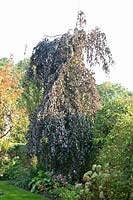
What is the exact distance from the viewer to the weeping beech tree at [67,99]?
11820 millimetres

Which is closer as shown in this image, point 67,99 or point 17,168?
point 67,99

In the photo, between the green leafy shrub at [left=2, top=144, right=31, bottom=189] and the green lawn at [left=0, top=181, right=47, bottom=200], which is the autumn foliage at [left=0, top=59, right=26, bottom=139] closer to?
the green leafy shrub at [left=2, top=144, right=31, bottom=189]

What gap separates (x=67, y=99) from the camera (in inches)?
485

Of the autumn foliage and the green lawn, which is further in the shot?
the autumn foliage

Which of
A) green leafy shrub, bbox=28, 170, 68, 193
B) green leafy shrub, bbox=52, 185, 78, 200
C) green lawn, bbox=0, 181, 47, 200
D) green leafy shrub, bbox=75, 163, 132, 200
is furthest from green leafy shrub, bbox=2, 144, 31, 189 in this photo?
green leafy shrub, bbox=75, 163, 132, 200

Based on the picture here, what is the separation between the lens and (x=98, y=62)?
13211 mm

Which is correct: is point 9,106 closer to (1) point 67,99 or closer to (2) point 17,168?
(2) point 17,168

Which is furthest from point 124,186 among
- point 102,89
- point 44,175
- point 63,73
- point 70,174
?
point 102,89

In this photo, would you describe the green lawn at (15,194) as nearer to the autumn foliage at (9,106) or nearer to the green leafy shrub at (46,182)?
the green leafy shrub at (46,182)

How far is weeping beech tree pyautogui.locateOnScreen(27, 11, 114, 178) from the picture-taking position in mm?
11820

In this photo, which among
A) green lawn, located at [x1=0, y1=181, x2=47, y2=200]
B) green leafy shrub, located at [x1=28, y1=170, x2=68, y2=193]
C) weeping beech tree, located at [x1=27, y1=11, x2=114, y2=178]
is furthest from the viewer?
green leafy shrub, located at [x1=28, y1=170, x2=68, y2=193]

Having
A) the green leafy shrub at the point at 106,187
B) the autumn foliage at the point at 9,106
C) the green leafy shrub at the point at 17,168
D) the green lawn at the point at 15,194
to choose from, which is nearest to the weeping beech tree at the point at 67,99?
the green lawn at the point at 15,194

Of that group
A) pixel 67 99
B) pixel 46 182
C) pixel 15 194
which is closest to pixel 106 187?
pixel 67 99

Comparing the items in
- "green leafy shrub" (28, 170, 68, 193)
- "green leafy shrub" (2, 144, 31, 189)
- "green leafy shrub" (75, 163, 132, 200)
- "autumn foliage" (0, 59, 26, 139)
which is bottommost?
"green leafy shrub" (75, 163, 132, 200)
